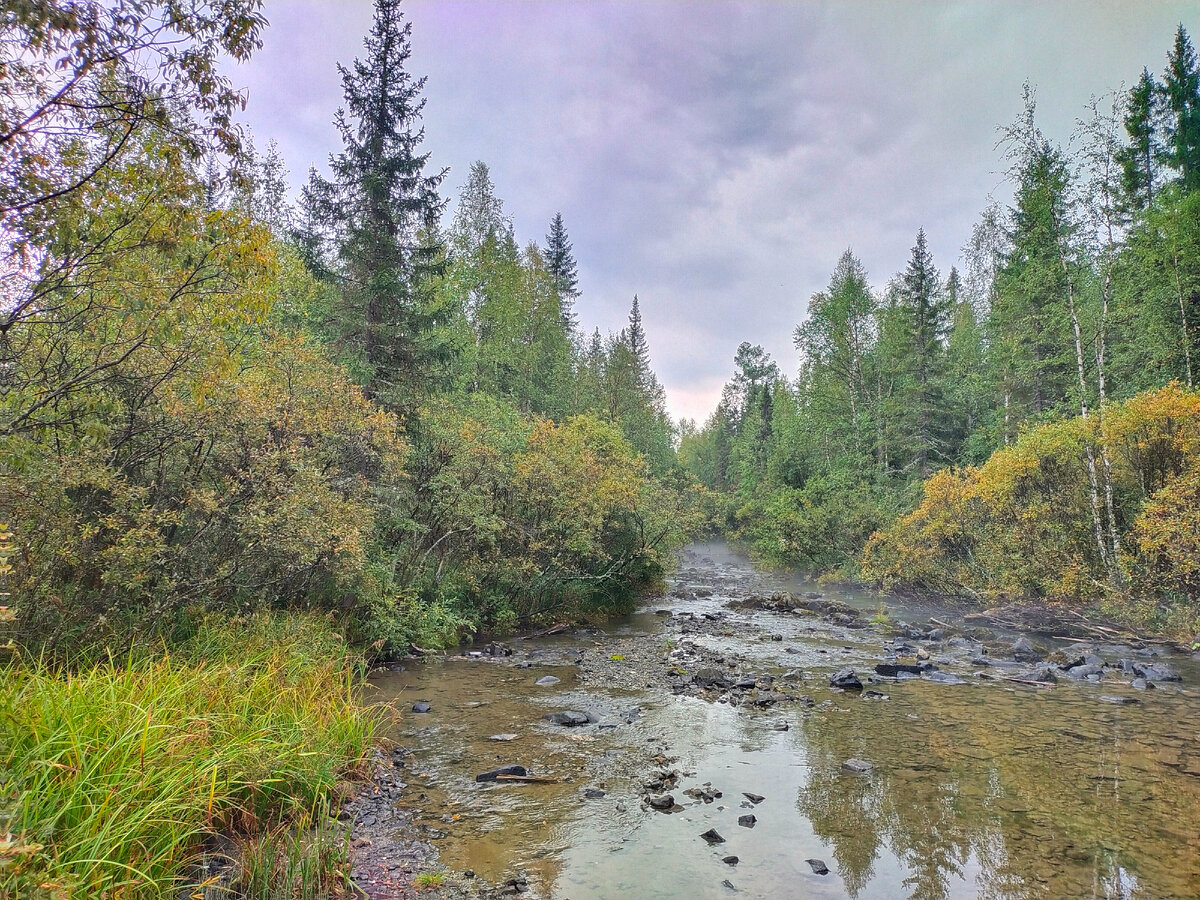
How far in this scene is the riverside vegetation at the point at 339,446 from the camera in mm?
4621

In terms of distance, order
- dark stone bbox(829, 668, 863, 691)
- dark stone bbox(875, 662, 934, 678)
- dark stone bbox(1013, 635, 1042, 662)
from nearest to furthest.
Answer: dark stone bbox(829, 668, 863, 691)
dark stone bbox(875, 662, 934, 678)
dark stone bbox(1013, 635, 1042, 662)

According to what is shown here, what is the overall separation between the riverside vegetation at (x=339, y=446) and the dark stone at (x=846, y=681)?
8121 mm

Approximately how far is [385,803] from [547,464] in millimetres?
11557

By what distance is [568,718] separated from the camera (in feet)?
31.7

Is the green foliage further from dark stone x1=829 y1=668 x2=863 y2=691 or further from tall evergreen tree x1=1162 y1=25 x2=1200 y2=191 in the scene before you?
tall evergreen tree x1=1162 y1=25 x2=1200 y2=191

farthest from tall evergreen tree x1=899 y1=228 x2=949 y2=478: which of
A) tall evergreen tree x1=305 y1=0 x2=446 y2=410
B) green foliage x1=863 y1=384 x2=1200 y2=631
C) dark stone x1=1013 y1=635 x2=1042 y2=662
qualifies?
tall evergreen tree x1=305 y1=0 x2=446 y2=410

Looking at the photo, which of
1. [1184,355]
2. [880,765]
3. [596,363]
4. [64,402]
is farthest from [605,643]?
[596,363]

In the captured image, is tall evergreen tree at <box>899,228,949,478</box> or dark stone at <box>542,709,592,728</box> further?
tall evergreen tree at <box>899,228,949,478</box>

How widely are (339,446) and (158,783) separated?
831 cm

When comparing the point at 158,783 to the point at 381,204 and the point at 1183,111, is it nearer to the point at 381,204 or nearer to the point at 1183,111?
the point at 381,204

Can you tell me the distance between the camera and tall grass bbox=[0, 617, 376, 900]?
11.6 ft

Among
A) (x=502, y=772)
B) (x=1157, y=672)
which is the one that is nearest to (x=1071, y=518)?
(x=1157, y=672)

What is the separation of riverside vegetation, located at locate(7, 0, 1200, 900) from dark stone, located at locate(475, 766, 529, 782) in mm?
1444

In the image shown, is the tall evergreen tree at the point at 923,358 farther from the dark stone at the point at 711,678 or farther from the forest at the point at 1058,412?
the dark stone at the point at 711,678
